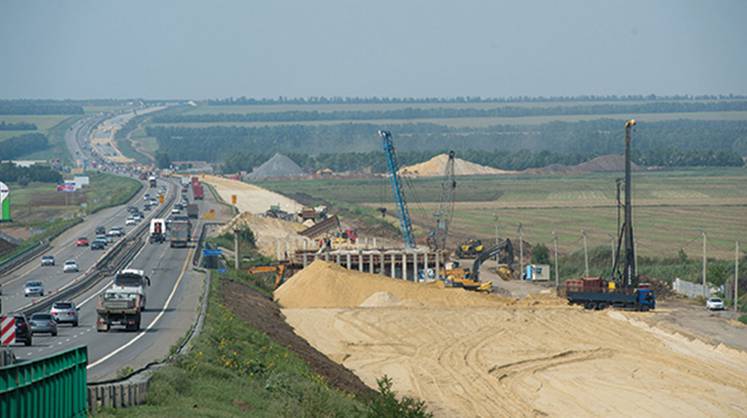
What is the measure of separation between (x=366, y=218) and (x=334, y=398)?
125208 mm

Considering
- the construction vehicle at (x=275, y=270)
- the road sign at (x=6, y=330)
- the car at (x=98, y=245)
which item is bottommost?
the car at (x=98, y=245)

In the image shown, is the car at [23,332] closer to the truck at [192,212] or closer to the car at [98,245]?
the car at [98,245]

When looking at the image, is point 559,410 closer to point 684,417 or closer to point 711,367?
point 684,417

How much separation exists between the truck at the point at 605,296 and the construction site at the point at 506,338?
0.26 ft

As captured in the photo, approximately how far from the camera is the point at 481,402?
46.7m

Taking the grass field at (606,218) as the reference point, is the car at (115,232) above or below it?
above

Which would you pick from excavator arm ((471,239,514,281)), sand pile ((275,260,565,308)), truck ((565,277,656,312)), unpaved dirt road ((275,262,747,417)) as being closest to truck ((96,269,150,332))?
unpaved dirt road ((275,262,747,417))

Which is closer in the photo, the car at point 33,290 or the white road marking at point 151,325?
the white road marking at point 151,325

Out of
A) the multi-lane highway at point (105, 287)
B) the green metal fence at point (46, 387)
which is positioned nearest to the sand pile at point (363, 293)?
the multi-lane highway at point (105, 287)

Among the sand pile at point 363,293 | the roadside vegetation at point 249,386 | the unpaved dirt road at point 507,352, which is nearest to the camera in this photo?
the roadside vegetation at point 249,386

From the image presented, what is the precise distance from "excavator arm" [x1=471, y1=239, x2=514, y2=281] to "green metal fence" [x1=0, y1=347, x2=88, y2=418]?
7303cm

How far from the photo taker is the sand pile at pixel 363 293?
269 ft

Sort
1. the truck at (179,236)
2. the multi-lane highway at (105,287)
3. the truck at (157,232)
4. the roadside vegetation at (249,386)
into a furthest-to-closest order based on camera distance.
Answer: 1. the truck at (157,232)
2. the truck at (179,236)
3. the multi-lane highway at (105,287)
4. the roadside vegetation at (249,386)

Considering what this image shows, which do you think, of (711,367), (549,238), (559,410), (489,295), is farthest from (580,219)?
(559,410)
